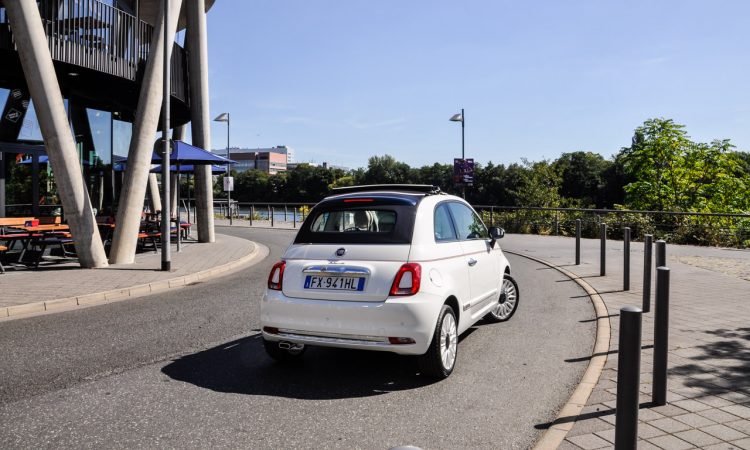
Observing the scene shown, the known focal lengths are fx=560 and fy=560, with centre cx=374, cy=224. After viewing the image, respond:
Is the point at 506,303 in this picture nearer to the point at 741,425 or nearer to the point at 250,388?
the point at 741,425

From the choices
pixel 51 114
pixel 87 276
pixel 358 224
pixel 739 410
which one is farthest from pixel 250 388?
pixel 51 114

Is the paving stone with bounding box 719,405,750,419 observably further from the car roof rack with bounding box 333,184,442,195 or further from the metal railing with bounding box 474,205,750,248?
the metal railing with bounding box 474,205,750,248

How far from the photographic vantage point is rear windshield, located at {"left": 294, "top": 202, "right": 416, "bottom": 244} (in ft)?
15.5

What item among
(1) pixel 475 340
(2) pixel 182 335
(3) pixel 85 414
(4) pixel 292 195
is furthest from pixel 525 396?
(4) pixel 292 195

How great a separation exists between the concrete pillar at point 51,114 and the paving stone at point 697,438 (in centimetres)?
1046

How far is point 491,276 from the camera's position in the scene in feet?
19.9

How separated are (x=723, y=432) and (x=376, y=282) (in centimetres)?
248

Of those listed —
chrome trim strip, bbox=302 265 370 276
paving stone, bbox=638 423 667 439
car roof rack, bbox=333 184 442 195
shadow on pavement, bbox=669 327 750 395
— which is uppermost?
car roof rack, bbox=333 184 442 195

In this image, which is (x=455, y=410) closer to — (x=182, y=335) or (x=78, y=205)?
(x=182, y=335)

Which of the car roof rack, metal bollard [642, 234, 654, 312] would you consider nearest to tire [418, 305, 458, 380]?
the car roof rack

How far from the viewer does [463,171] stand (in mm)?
27766

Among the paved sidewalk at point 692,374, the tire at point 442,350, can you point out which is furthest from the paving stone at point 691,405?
the tire at point 442,350

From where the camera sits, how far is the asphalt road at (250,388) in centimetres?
350

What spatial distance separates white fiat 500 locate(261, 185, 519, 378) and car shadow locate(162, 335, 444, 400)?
0.23 meters
